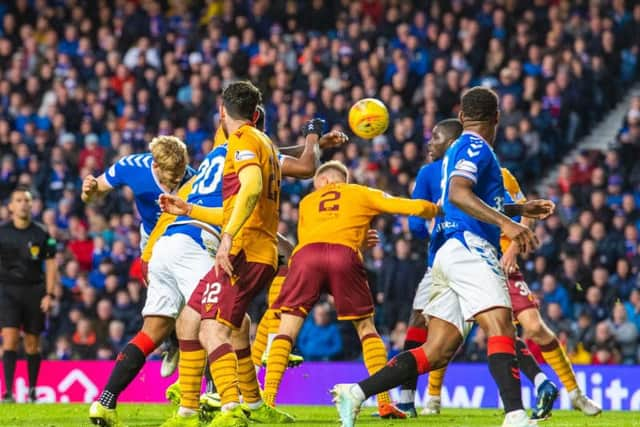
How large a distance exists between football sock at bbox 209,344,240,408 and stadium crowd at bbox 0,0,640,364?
27.2ft

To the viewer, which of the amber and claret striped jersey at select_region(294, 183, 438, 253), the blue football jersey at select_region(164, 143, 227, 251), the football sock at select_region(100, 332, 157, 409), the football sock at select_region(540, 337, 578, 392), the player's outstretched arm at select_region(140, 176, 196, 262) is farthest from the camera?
the football sock at select_region(540, 337, 578, 392)

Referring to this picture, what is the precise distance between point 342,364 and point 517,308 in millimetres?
4856

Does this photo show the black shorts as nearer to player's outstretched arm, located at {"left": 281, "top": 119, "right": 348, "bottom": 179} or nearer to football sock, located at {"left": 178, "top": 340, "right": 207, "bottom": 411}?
player's outstretched arm, located at {"left": 281, "top": 119, "right": 348, "bottom": 179}

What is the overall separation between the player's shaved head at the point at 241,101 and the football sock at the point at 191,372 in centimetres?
162

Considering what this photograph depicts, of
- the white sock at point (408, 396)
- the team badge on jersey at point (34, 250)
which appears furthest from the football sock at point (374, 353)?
the team badge on jersey at point (34, 250)

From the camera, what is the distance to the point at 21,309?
14.7 m

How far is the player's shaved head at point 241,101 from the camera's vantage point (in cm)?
904

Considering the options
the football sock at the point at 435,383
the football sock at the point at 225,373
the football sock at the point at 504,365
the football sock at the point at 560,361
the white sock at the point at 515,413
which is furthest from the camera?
the football sock at the point at 435,383

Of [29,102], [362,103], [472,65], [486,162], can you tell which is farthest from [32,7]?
[486,162]

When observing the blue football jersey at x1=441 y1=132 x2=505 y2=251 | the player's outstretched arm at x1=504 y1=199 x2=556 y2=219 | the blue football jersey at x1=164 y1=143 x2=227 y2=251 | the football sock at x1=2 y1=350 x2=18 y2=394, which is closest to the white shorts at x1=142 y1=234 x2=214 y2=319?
the blue football jersey at x1=164 y1=143 x2=227 y2=251

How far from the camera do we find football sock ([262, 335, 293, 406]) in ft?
34.9

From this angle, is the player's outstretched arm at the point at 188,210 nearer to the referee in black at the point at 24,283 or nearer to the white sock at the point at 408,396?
the white sock at the point at 408,396

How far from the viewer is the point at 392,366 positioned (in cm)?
851

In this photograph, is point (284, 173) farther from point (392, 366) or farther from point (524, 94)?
point (524, 94)
